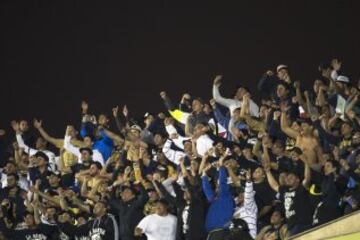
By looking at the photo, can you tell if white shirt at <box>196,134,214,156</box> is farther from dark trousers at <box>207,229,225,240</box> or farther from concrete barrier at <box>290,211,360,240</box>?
concrete barrier at <box>290,211,360,240</box>

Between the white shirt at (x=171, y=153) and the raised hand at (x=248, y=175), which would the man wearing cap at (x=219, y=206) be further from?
the white shirt at (x=171, y=153)

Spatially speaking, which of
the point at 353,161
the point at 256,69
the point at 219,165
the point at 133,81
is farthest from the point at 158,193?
the point at 133,81

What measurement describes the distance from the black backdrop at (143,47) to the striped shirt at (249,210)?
530 centimetres

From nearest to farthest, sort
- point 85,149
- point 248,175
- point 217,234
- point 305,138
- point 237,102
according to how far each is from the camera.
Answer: point 217,234 → point 248,175 → point 305,138 → point 237,102 → point 85,149

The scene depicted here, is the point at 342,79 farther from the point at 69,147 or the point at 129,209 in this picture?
the point at 69,147

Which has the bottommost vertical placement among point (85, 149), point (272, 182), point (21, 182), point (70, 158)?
point (272, 182)

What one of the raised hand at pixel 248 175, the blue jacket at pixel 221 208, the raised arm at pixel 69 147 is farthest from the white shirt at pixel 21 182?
the raised hand at pixel 248 175

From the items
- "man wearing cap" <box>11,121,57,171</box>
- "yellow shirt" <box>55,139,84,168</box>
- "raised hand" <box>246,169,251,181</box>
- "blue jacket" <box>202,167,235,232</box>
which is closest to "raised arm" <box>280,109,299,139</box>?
"raised hand" <box>246,169,251,181</box>

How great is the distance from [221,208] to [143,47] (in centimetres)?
747

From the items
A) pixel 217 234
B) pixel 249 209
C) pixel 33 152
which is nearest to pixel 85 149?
pixel 33 152

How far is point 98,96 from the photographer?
19.1m

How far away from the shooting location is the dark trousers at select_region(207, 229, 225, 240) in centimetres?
1173

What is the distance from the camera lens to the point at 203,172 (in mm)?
12445

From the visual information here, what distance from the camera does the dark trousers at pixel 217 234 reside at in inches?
462
